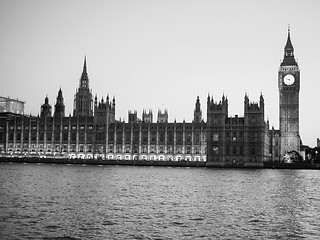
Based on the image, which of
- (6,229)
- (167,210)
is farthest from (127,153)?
(6,229)

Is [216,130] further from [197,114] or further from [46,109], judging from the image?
[46,109]

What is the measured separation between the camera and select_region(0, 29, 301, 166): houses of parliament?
134000mm

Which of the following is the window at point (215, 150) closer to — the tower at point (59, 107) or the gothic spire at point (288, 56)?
the gothic spire at point (288, 56)

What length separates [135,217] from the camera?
34.8 meters

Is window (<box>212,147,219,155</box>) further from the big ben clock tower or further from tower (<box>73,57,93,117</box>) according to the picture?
tower (<box>73,57,93,117</box>)

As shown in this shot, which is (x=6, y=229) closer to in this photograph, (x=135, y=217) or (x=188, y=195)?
(x=135, y=217)

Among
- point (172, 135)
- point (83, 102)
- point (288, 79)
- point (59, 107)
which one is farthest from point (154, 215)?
point (83, 102)

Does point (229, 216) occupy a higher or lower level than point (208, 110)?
lower

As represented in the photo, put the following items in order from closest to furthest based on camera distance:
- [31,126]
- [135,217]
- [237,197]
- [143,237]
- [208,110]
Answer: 1. [143,237]
2. [135,217]
3. [237,197]
4. [208,110]
5. [31,126]

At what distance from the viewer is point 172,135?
5704 inches

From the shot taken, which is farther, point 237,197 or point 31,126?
point 31,126

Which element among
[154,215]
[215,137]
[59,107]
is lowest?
[154,215]

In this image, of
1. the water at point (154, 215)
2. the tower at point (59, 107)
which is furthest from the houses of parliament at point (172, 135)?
the water at point (154, 215)

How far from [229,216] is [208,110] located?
102854 millimetres
